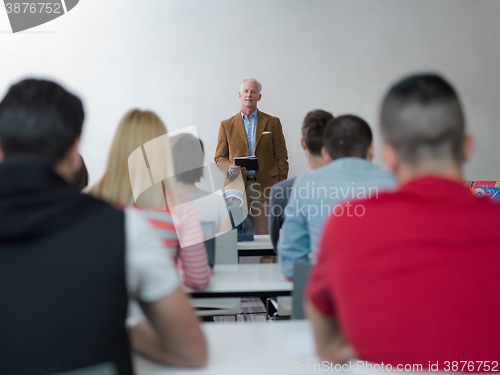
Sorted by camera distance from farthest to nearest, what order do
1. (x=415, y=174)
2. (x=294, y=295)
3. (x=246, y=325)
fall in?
(x=294, y=295) → (x=246, y=325) → (x=415, y=174)

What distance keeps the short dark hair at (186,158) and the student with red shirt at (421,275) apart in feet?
4.26

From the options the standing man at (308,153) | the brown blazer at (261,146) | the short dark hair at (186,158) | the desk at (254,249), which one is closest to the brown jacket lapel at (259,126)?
the brown blazer at (261,146)

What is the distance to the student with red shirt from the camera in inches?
29.1

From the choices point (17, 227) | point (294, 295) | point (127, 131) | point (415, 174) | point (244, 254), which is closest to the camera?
point (17, 227)

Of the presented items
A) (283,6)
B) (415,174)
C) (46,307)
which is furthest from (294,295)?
(283,6)

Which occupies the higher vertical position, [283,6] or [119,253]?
[283,6]

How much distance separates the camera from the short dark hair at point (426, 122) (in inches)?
33.9

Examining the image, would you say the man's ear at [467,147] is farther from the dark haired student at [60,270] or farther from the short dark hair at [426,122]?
the dark haired student at [60,270]

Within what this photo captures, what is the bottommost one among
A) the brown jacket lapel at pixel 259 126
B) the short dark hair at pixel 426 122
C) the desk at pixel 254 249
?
the desk at pixel 254 249

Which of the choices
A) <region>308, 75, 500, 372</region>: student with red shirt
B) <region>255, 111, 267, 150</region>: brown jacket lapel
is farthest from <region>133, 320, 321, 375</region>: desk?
<region>255, 111, 267, 150</region>: brown jacket lapel

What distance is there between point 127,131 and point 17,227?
1014 mm

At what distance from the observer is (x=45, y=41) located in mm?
5086

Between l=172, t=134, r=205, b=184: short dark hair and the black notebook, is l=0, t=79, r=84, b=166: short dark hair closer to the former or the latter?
l=172, t=134, r=205, b=184: short dark hair

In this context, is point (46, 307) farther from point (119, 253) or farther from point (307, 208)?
point (307, 208)
